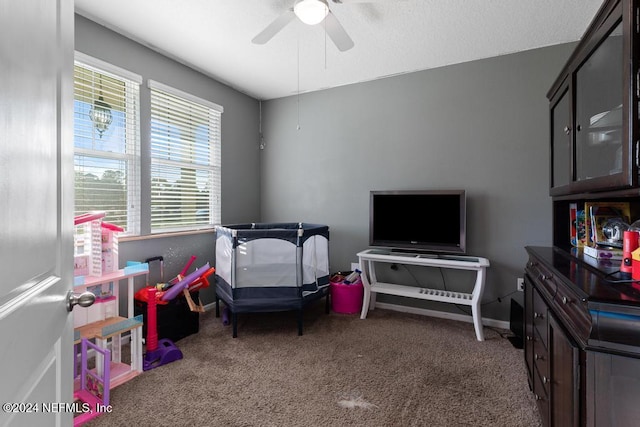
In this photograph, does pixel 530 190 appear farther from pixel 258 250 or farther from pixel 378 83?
pixel 258 250

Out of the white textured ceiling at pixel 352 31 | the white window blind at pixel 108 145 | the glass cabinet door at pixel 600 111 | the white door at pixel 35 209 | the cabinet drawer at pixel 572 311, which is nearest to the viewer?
the white door at pixel 35 209

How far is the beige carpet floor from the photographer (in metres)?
1.60

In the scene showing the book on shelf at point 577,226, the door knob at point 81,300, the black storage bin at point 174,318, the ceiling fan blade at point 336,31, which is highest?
the ceiling fan blade at point 336,31

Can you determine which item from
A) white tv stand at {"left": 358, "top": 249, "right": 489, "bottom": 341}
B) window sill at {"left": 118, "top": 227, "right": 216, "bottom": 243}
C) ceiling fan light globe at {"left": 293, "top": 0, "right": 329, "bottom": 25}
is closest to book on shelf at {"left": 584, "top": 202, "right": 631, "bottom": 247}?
white tv stand at {"left": 358, "top": 249, "right": 489, "bottom": 341}

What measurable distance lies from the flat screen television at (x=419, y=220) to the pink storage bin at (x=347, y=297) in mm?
503

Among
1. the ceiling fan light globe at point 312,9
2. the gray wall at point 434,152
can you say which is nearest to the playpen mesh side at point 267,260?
the gray wall at point 434,152

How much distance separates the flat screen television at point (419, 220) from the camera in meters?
2.73

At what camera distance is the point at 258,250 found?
2639 millimetres

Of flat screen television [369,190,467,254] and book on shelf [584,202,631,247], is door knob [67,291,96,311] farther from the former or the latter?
flat screen television [369,190,467,254]

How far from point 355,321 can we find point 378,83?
8.36 feet

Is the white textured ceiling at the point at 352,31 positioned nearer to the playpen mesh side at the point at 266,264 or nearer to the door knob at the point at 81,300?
the playpen mesh side at the point at 266,264

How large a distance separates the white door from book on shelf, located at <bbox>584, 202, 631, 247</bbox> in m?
2.21

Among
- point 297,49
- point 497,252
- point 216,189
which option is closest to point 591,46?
point 497,252

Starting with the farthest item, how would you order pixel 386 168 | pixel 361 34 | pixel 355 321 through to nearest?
1. pixel 386 168
2. pixel 355 321
3. pixel 361 34
